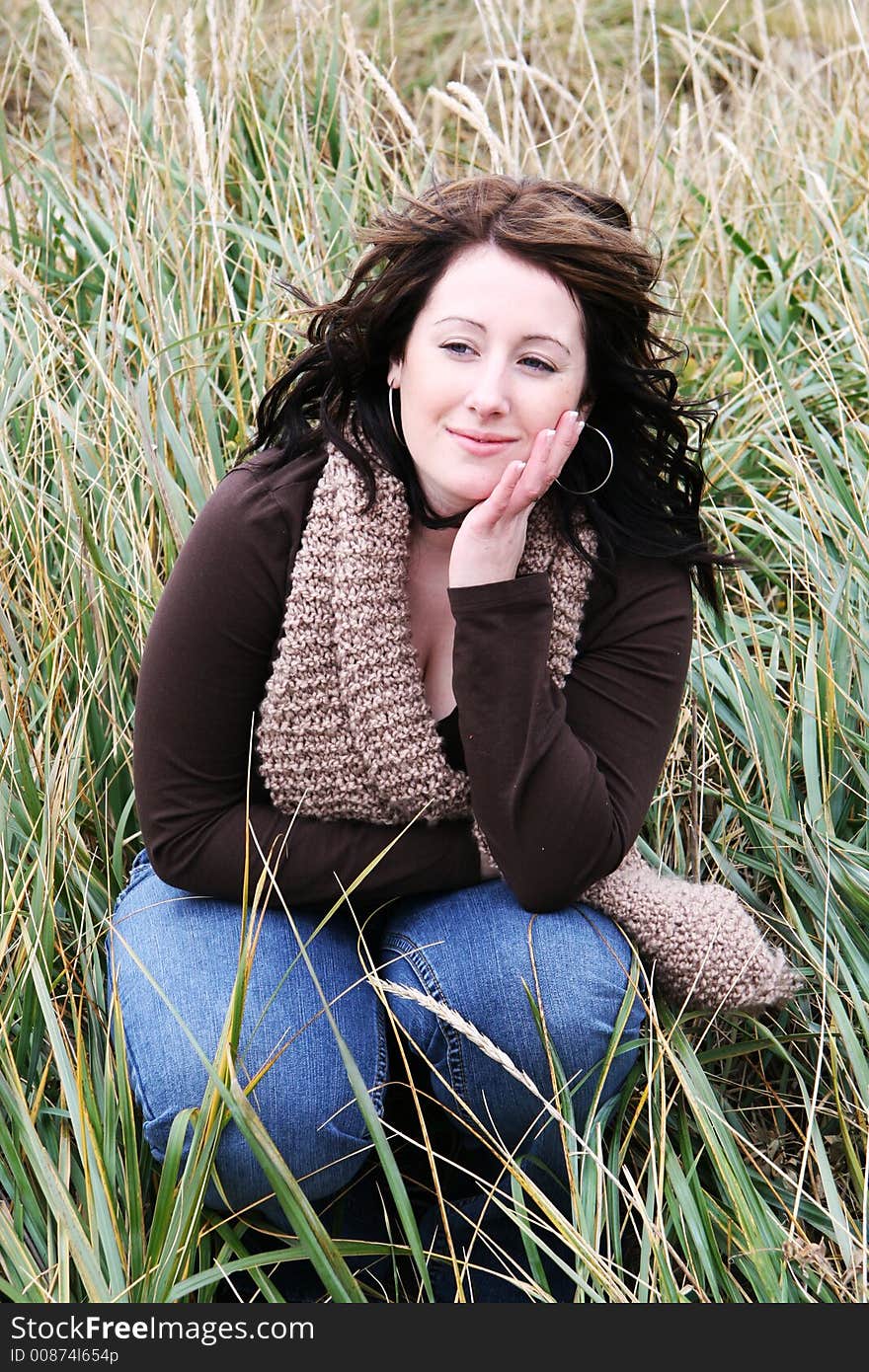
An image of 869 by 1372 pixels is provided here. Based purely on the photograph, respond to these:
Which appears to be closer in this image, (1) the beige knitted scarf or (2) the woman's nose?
(2) the woman's nose

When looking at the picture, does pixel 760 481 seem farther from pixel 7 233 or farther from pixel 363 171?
pixel 7 233

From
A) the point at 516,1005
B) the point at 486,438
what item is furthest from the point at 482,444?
the point at 516,1005

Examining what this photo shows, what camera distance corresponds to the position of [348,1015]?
1.79 meters

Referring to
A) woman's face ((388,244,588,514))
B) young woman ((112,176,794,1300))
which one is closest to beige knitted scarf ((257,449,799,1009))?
young woman ((112,176,794,1300))

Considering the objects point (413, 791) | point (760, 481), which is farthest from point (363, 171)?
point (413, 791)

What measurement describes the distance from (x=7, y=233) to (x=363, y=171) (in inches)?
30.7

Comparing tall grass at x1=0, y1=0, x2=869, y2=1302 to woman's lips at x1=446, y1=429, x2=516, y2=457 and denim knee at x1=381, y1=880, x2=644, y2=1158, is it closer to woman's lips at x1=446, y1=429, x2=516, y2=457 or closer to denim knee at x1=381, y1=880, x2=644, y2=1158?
denim knee at x1=381, y1=880, x2=644, y2=1158

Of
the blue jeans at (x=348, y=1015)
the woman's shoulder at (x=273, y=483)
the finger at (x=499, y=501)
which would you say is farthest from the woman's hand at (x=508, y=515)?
the blue jeans at (x=348, y=1015)

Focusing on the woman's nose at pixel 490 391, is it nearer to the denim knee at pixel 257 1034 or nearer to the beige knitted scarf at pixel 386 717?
the beige knitted scarf at pixel 386 717

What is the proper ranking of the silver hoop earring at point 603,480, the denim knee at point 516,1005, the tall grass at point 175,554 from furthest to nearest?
the silver hoop earring at point 603,480 < the denim knee at point 516,1005 < the tall grass at point 175,554

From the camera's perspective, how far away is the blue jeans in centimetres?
170

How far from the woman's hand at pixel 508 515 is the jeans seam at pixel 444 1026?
1.66ft

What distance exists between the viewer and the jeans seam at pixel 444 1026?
1779 mm

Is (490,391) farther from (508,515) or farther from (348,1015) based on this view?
(348,1015)
